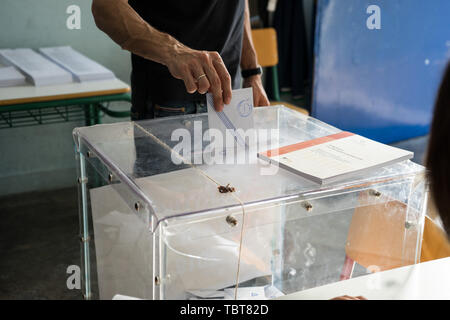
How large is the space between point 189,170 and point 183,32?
0.65m

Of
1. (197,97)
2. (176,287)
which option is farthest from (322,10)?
(176,287)

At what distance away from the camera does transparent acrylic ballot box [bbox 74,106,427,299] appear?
1.06 meters

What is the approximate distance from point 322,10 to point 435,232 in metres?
2.51

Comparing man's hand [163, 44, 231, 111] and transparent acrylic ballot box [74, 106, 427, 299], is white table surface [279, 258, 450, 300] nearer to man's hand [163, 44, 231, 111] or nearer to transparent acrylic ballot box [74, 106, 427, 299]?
transparent acrylic ballot box [74, 106, 427, 299]

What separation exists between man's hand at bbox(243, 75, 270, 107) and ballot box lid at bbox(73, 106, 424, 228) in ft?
0.94

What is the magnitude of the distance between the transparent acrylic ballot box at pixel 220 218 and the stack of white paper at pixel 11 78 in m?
1.34

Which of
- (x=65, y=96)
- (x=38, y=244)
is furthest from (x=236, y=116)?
(x=38, y=244)

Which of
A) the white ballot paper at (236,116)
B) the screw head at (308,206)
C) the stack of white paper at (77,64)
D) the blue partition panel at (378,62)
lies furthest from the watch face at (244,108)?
A: the blue partition panel at (378,62)

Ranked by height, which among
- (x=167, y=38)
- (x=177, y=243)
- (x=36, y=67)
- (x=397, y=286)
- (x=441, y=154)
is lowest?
(x=397, y=286)

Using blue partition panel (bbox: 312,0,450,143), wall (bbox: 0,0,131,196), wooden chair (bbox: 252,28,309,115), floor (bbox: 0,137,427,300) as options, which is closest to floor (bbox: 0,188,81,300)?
floor (bbox: 0,137,427,300)

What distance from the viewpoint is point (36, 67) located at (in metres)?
2.82

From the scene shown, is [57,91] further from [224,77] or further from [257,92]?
[224,77]

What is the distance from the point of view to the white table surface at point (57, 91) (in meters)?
2.50

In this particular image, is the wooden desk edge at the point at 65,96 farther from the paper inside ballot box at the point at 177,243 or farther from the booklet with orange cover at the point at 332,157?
the booklet with orange cover at the point at 332,157
